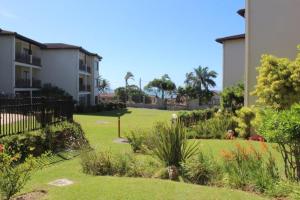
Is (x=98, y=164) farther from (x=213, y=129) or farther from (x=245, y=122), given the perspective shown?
(x=245, y=122)

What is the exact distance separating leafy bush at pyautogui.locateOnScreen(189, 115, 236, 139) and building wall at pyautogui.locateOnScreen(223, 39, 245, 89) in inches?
361

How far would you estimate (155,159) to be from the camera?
372 inches

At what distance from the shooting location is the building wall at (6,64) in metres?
37.6

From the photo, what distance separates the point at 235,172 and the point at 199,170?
88 centimetres

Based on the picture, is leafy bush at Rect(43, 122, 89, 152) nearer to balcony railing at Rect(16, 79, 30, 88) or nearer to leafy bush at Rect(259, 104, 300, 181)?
leafy bush at Rect(259, 104, 300, 181)

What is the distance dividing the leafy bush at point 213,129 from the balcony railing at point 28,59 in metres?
26.5

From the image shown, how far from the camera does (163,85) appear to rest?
241 feet

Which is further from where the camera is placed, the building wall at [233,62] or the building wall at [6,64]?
the building wall at [6,64]

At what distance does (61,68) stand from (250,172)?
4426 centimetres

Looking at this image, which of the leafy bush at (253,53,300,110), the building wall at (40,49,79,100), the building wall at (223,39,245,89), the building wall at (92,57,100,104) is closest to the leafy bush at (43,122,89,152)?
the leafy bush at (253,53,300,110)

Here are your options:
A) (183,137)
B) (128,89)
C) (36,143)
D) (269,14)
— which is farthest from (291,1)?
(128,89)

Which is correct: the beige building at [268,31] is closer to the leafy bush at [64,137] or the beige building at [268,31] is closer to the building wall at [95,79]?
the leafy bush at [64,137]

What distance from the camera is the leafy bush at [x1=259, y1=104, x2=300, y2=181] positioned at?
6.68m

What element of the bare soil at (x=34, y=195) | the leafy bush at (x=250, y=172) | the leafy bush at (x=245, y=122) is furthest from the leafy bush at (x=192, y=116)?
the bare soil at (x=34, y=195)
